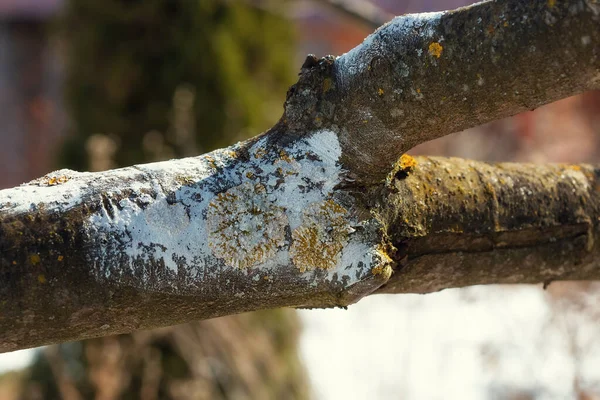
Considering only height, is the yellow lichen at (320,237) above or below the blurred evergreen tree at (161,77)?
below

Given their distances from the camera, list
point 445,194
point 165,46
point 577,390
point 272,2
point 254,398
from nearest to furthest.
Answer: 1. point 445,194
2. point 577,390
3. point 254,398
4. point 165,46
5. point 272,2

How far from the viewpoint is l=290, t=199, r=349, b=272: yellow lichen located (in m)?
0.91

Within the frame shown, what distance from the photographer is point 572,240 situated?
1.19 meters

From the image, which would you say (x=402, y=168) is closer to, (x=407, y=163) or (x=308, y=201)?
(x=407, y=163)

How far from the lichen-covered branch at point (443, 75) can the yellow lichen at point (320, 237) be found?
76mm

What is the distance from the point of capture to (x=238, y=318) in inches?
125

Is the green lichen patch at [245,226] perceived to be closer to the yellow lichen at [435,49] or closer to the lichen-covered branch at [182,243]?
the lichen-covered branch at [182,243]

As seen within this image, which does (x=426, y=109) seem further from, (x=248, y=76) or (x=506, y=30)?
(x=248, y=76)

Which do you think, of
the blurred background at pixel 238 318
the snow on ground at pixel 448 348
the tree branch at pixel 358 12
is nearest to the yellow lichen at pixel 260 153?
the blurred background at pixel 238 318

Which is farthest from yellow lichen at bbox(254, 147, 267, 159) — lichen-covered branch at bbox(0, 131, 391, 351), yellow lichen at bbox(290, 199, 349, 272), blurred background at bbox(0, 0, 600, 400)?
blurred background at bbox(0, 0, 600, 400)

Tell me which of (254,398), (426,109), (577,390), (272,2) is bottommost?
(254,398)

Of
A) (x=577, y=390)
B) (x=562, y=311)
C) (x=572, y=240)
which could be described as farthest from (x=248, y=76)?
(x=572, y=240)

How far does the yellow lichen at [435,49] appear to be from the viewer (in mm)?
818

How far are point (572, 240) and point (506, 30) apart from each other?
570mm
